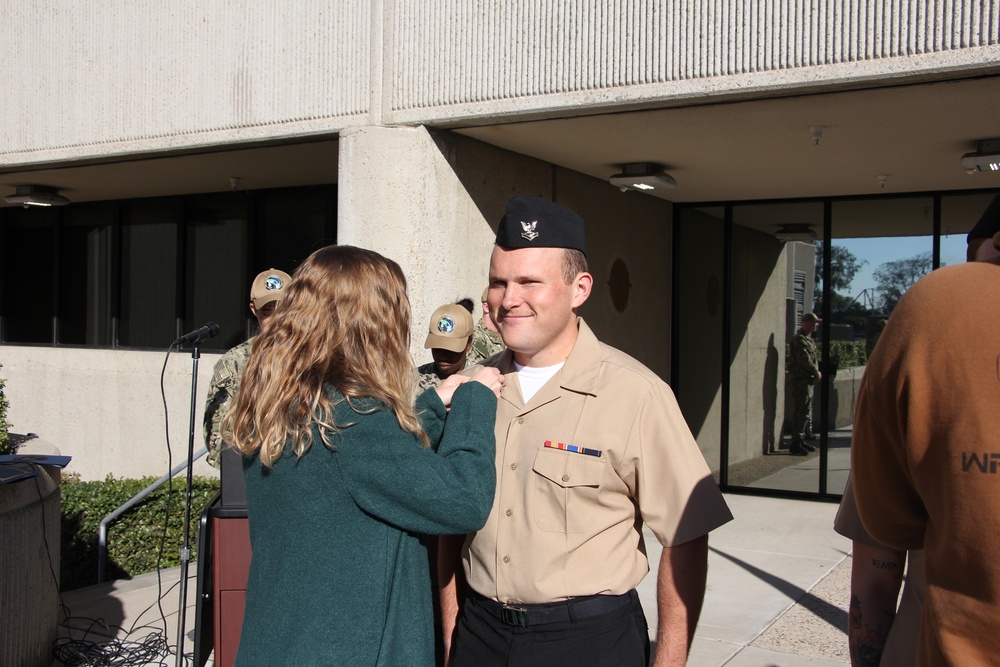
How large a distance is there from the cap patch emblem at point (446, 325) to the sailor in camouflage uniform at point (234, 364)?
0.90 m

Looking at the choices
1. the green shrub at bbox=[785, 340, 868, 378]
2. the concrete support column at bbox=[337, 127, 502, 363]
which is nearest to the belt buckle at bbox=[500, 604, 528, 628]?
the concrete support column at bbox=[337, 127, 502, 363]

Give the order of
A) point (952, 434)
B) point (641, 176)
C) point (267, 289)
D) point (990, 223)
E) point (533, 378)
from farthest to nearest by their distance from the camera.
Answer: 1. point (641, 176)
2. point (267, 289)
3. point (533, 378)
4. point (990, 223)
5. point (952, 434)

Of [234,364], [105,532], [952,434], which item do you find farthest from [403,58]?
[952,434]

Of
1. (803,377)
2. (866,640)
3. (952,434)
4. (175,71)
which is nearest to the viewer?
(952,434)

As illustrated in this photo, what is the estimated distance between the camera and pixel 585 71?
5.52 m

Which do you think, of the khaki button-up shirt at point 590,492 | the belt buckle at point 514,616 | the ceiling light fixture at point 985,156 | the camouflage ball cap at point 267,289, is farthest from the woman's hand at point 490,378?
the ceiling light fixture at point 985,156

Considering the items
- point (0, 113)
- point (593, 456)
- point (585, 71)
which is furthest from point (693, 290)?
point (593, 456)

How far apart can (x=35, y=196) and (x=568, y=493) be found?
882 centimetres

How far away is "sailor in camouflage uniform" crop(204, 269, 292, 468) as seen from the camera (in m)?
4.76

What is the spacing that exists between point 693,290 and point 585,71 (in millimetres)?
4279

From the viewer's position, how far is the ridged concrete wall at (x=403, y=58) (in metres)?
4.78

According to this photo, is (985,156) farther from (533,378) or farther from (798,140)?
(533,378)

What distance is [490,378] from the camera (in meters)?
2.31

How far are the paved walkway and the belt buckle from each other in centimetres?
278
